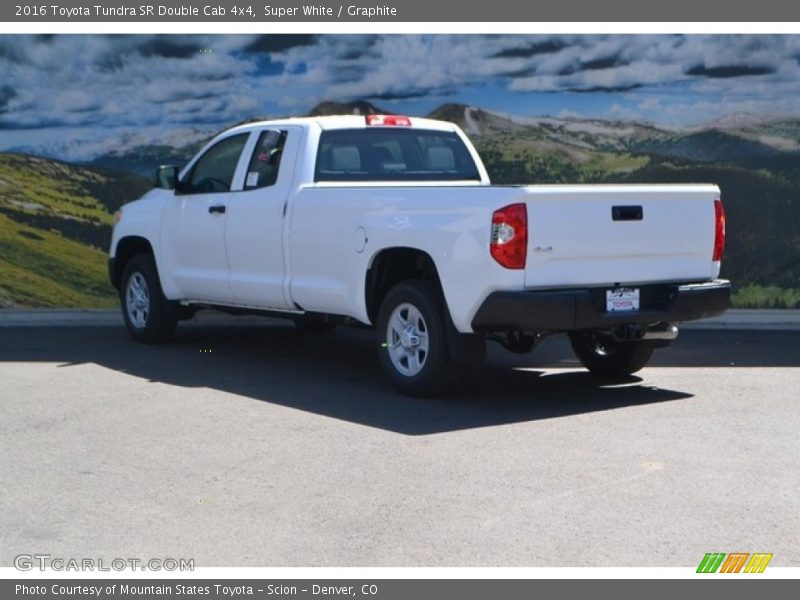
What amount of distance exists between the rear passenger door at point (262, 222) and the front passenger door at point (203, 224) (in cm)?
16

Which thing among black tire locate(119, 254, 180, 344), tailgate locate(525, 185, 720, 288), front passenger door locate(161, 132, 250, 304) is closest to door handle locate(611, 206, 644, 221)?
tailgate locate(525, 185, 720, 288)

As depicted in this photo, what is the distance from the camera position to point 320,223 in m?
10.2

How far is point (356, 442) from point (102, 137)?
827 centimetres

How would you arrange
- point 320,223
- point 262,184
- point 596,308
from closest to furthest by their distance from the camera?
point 596,308 → point 320,223 → point 262,184

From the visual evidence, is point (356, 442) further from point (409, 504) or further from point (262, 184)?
point (262, 184)

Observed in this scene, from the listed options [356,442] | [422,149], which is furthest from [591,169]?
[356,442]

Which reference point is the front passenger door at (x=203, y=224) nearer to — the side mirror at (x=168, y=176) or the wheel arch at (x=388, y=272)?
the side mirror at (x=168, y=176)

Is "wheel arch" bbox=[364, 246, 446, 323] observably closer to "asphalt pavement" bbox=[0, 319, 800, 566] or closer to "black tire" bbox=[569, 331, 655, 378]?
"asphalt pavement" bbox=[0, 319, 800, 566]

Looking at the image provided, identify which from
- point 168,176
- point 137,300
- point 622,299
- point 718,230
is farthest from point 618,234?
point 137,300

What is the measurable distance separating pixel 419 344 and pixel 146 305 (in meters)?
3.92

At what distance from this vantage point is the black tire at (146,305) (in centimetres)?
1235

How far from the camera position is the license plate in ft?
30.0

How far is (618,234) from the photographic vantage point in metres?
9.17

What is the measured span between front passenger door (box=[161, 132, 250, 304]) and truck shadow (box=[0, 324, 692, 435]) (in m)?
0.66
